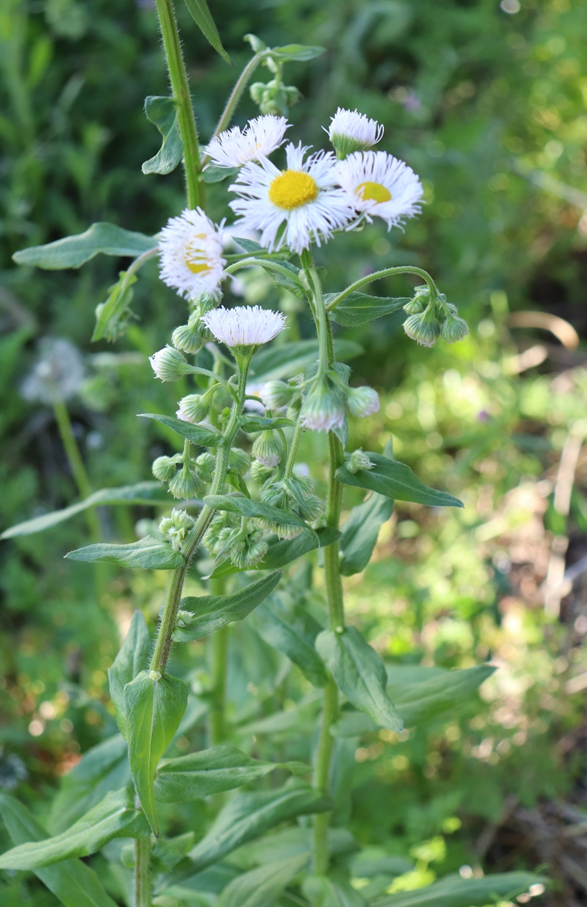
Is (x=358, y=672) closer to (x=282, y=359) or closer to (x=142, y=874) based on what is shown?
(x=142, y=874)

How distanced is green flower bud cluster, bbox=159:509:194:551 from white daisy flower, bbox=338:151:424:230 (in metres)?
0.36

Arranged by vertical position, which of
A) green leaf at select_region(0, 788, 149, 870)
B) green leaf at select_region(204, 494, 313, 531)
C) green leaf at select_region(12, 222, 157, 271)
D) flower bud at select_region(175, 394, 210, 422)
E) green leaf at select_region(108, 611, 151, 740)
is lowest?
green leaf at select_region(0, 788, 149, 870)

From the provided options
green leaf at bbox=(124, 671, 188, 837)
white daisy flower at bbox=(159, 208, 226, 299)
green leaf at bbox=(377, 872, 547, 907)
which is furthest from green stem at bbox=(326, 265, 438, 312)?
green leaf at bbox=(377, 872, 547, 907)

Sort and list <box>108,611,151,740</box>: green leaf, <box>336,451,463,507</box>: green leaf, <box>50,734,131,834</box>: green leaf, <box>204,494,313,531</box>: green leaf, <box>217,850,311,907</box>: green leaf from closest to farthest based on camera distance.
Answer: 1. <box>204,494,313,531</box>: green leaf
2. <box>336,451,463,507</box>: green leaf
3. <box>108,611,151,740</box>: green leaf
4. <box>217,850,311,907</box>: green leaf
5. <box>50,734,131,834</box>: green leaf

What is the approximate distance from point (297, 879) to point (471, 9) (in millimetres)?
3060

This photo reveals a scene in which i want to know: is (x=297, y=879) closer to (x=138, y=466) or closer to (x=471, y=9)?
(x=138, y=466)

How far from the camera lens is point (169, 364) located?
2.76ft

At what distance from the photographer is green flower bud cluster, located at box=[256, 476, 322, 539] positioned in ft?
2.61

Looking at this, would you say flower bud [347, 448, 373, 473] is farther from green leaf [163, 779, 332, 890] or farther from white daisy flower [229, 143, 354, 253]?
green leaf [163, 779, 332, 890]

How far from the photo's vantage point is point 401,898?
3.96 feet

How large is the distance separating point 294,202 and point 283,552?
0.37m

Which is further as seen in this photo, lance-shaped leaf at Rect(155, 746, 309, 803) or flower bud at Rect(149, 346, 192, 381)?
lance-shaped leaf at Rect(155, 746, 309, 803)

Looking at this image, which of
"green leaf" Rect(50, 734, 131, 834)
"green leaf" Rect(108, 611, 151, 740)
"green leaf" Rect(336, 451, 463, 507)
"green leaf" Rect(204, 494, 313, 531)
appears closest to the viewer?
"green leaf" Rect(204, 494, 313, 531)

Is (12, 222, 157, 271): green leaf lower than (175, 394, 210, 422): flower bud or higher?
higher
